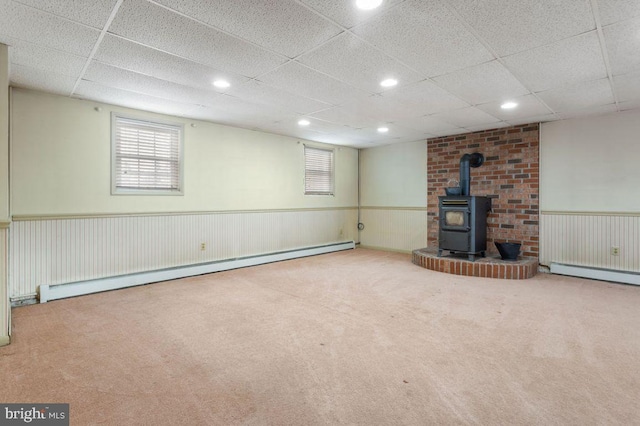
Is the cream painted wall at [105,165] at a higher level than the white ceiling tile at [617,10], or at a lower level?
lower

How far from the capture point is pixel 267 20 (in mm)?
2160

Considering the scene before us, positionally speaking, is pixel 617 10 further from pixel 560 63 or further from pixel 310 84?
pixel 310 84

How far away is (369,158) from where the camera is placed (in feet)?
24.1

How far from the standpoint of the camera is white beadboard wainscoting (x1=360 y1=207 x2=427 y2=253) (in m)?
6.45

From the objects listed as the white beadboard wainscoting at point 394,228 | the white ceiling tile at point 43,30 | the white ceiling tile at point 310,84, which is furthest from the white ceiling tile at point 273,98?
the white beadboard wainscoting at point 394,228

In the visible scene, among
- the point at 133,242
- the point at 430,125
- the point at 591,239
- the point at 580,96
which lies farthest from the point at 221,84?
the point at 591,239

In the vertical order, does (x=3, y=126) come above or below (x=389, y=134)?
below

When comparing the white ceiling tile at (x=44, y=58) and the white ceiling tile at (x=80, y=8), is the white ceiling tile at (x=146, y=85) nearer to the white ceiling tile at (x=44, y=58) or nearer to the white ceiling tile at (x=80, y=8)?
the white ceiling tile at (x=44, y=58)

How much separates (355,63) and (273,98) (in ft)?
4.28

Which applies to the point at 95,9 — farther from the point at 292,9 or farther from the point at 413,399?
the point at 413,399

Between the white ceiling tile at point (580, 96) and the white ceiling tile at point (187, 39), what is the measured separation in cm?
306

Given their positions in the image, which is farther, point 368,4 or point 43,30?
point 43,30

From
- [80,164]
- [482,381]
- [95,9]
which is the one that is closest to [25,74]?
[80,164]

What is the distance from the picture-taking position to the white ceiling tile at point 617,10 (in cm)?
196
